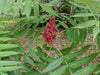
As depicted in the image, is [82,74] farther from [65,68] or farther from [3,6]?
[3,6]

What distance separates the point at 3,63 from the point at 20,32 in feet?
1.89

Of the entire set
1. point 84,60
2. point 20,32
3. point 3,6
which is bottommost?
point 84,60

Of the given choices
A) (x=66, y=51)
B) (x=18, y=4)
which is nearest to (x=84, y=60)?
(x=66, y=51)

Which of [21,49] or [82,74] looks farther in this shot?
[21,49]

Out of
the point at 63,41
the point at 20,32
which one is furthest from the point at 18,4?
the point at 63,41

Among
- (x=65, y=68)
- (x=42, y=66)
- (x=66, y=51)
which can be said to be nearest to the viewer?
(x=65, y=68)

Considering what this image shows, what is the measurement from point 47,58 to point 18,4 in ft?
1.72

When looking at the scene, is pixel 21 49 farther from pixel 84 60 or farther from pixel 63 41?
pixel 63 41

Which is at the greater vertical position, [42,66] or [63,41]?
[42,66]

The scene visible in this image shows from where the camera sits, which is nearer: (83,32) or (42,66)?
(42,66)

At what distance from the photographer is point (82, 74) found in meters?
0.87

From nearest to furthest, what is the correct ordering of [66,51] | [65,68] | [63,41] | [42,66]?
1. [65,68]
2. [42,66]
3. [66,51]
4. [63,41]

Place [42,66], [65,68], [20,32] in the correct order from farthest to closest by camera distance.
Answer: [20,32], [42,66], [65,68]

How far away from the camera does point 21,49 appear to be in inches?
47.9
